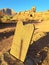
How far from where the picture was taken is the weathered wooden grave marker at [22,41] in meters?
7.66

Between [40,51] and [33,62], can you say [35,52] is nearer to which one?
[40,51]

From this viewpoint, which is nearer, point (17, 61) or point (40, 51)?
point (17, 61)

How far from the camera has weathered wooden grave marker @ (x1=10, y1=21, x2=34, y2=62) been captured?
766 centimetres

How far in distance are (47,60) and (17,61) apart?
1.40 m

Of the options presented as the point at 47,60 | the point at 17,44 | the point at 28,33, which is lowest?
A: the point at 47,60

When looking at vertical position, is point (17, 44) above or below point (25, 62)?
above

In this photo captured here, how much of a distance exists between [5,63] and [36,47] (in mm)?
2638

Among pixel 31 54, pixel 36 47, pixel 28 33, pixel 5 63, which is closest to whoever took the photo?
pixel 5 63

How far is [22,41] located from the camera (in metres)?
8.07

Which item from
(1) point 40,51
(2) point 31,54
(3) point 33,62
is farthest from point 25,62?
(1) point 40,51

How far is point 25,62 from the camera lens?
Result: 7.51m

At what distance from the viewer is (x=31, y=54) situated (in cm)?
827

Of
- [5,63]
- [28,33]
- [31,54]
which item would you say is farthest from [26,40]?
[5,63]

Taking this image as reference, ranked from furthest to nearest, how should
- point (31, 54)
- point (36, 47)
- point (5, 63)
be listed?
1. point (36, 47)
2. point (31, 54)
3. point (5, 63)
